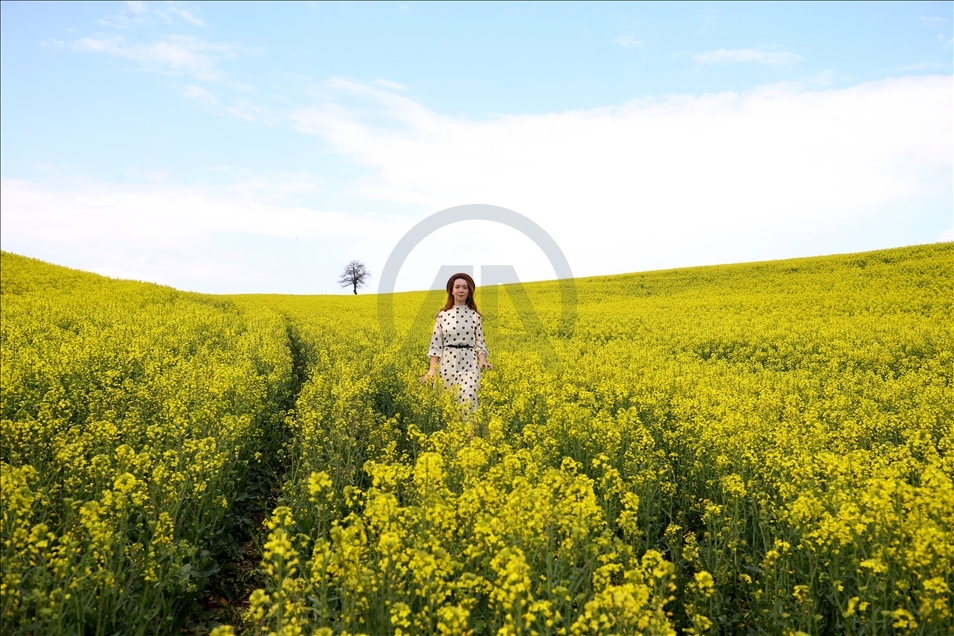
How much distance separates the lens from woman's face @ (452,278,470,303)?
955 cm

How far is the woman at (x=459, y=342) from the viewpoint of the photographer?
955cm

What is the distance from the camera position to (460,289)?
955 cm

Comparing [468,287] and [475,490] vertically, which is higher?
[468,287]

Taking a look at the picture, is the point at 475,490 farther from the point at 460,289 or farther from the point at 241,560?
the point at 460,289

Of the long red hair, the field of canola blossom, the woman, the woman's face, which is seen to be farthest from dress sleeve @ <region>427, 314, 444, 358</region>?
the field of canola blossom

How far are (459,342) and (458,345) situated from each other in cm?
6

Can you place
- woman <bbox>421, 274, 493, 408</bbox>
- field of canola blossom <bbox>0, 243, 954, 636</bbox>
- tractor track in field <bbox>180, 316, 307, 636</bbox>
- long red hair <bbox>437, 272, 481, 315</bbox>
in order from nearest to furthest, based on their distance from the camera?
field of canola blossom <bbox>0, 243, 954, 636</bbox>, tractor track in field <bbox>180, 316, 307, 636</bbox>, woman <bbox>421, 274, 493, 408</bbox>, long red hair <bbox>437, 272, 481, 315</bbox>

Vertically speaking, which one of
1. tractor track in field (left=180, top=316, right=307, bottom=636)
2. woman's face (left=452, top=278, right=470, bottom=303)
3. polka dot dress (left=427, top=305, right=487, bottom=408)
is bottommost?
tractor track in field (left=180, top=316, right=307, bottom=636)

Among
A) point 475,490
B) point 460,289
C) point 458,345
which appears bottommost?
point 475,490

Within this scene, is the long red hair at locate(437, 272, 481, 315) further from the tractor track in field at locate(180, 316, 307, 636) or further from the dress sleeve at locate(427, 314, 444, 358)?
the tractor track in field at locate(180, 316, 307, 636)

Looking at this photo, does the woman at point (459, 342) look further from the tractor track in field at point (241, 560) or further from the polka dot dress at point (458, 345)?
the tractor track in field at point (241, 560)

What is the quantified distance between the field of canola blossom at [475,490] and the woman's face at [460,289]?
1495mm

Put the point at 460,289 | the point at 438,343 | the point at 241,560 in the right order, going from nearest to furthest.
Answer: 1. the point at 241,560
2. the point at 460,289
3. the point at 438,343

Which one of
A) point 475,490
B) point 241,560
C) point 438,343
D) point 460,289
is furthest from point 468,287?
point 475,490
